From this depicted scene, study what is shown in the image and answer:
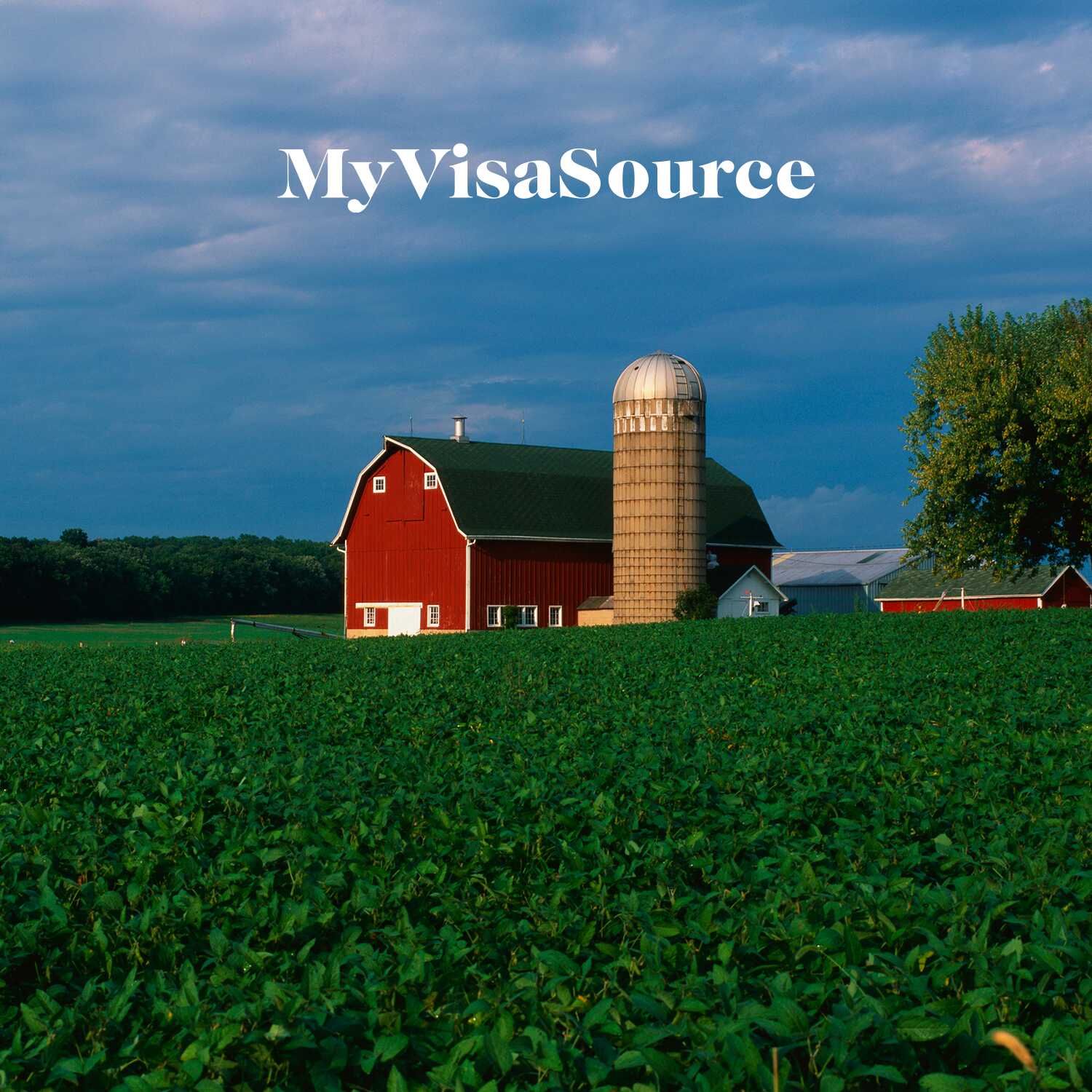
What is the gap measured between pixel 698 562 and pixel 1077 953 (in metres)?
42.2

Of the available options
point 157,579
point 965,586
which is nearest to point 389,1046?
point 965,586

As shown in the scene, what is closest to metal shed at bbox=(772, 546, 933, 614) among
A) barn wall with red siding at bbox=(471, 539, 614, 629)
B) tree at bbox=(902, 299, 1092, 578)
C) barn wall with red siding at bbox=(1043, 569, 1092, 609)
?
barn wall with red siding at bbox=(1043, 569, 1092, 609)

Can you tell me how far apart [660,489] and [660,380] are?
154 inches

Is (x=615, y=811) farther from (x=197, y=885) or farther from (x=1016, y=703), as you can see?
(x=1016, y=703)

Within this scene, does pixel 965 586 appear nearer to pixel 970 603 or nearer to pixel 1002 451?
pixel 970 603

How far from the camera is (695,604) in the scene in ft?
150

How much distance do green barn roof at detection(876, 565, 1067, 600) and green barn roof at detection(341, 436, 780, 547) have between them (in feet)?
31.4

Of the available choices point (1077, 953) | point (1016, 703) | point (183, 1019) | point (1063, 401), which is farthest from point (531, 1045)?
point (1063, 401)

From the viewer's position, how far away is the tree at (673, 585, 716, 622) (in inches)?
1794

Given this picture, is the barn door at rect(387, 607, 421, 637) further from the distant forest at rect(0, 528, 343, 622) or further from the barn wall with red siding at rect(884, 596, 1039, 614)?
the distant forest at rect(0, 528, 343, 622)

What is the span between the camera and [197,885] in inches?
248

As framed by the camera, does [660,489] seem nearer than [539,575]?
Yes

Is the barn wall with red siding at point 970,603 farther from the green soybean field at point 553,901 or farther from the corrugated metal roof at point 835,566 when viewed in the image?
the green soybean field at point 553,901

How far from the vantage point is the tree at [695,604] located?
45562 millimetres
